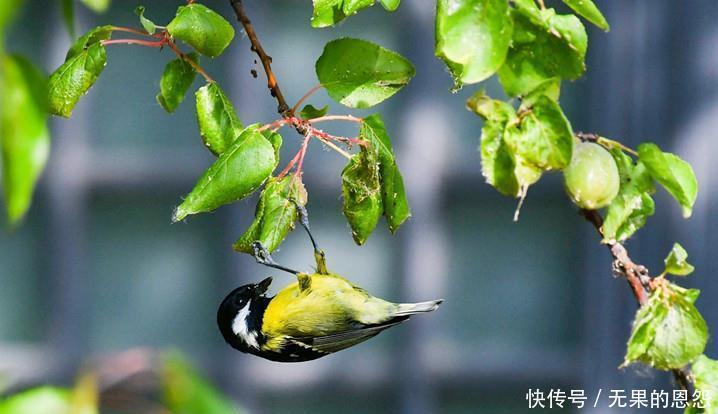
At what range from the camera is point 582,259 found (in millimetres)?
1875

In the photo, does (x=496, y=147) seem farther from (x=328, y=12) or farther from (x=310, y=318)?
(x=310, y=318)

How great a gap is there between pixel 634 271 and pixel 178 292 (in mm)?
1412

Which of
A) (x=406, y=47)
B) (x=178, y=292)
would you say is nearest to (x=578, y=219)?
(x=406, y=47)

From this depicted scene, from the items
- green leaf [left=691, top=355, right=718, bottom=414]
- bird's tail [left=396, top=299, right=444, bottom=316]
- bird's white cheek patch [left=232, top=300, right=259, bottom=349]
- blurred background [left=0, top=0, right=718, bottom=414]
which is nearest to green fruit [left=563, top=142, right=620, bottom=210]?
green leaf [left=691, top=355, right=718, bottom=414]

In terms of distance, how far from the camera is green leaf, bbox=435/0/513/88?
1.45 feet

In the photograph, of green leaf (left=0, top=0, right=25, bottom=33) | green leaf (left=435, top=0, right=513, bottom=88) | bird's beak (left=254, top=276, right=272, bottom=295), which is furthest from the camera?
bird's beak (left=254, top=276, right=272, bottom=295)

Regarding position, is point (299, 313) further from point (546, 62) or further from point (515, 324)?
point (515, 324)

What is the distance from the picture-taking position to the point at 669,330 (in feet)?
1.95

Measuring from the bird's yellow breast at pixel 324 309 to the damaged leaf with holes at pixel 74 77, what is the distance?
31 centimetres

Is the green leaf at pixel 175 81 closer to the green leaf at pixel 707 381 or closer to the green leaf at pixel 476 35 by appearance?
the green leaf at pixel 476 35

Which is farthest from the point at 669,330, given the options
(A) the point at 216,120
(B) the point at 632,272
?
(A) the point at 216,120

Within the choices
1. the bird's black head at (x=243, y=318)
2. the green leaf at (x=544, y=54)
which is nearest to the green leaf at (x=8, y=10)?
the green leaf at (x=544, y=54)

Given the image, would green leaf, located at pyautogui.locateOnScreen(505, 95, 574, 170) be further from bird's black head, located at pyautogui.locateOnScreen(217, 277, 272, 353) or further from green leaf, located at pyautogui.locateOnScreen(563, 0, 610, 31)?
bird's black head, located at pyautogui.locateOnScreen(217, 277, 272, 353)

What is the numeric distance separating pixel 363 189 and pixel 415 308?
12.5 inches
